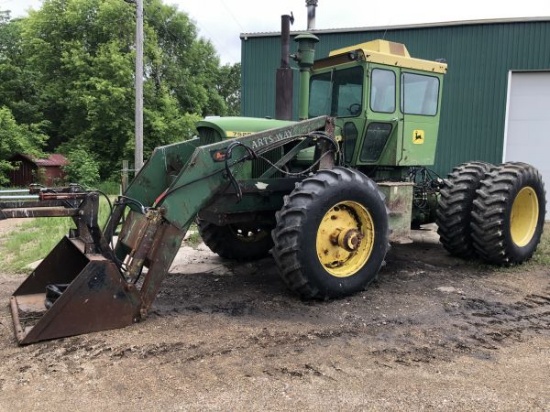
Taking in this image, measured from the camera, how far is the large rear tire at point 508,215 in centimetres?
634

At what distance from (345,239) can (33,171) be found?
71.4ft

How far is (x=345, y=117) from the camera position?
650 centimetres

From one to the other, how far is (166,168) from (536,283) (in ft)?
15.2

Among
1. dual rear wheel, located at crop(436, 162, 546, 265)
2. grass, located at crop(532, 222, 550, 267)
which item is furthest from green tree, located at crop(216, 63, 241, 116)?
dual rear wheel, located at crop(436, 162, 546, 265)

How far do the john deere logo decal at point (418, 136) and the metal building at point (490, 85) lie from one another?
7.66 m

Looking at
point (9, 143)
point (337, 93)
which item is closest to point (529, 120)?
point (337, 93)

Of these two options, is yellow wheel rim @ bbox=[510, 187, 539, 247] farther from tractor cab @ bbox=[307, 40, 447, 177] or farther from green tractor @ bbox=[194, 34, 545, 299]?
tractor cab @ bbox=[307, 40, 447, 177]

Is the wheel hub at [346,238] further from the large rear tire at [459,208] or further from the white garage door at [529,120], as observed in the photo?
the white garage door at [529,120]

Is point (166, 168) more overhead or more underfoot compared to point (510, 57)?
more underfoot

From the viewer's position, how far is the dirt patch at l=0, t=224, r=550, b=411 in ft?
10.6

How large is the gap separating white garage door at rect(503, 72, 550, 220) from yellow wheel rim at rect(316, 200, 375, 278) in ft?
33.6

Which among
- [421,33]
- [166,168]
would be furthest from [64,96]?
[166,168]

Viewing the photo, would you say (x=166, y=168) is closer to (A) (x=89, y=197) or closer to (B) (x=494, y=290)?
(A) (x=89, y=197)

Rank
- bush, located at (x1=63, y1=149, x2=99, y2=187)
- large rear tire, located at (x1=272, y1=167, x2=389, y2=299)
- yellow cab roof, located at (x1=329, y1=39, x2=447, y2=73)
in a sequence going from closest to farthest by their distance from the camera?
large rear tire, located at (x1=272, y1=167, x2=389, y2=299) < yellow cab roof, located at (x1=329, y1=39, x2=447, y2=73) < bush, located at (x1=63, y1=149, x2=99, y2=187)
